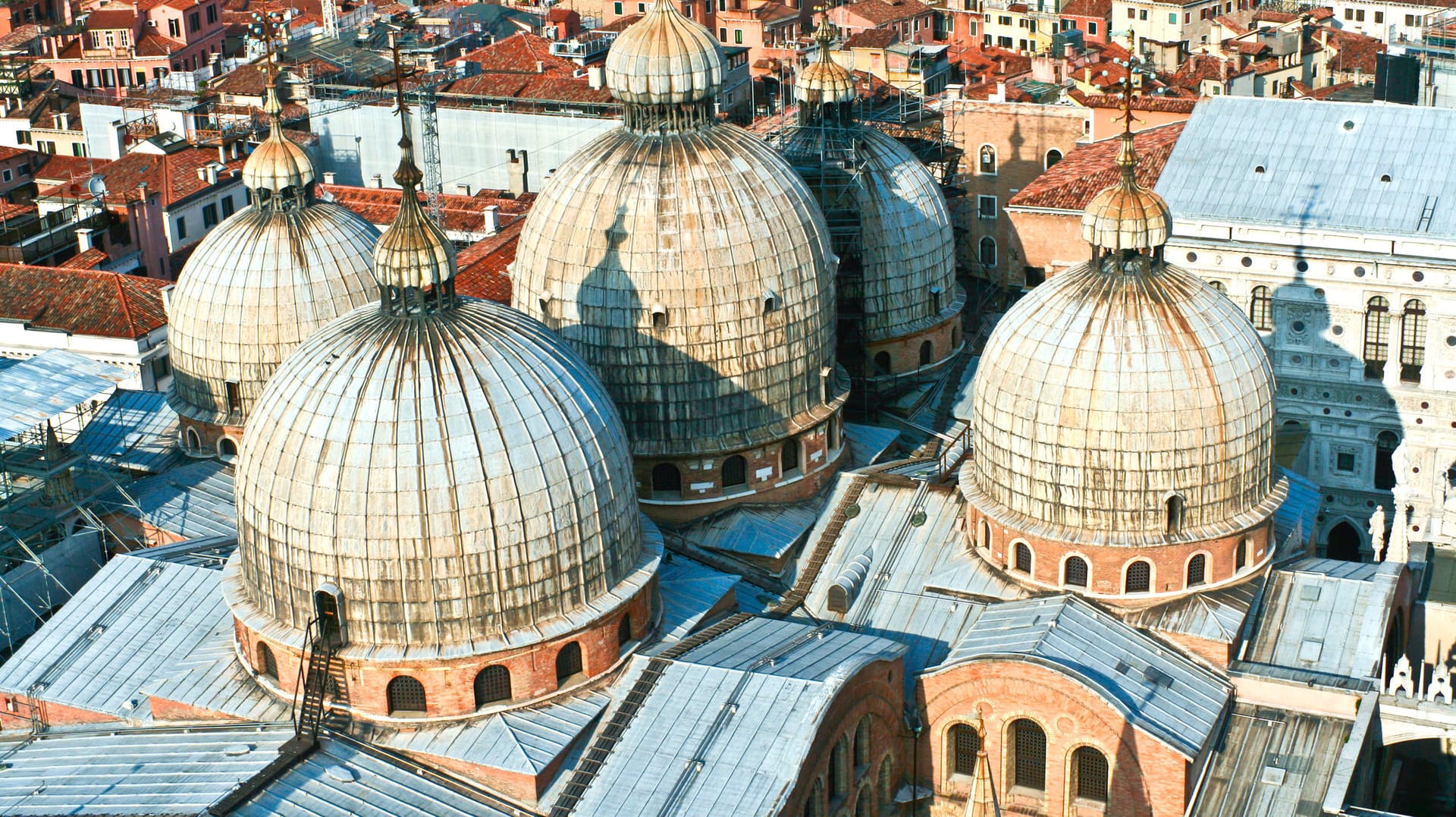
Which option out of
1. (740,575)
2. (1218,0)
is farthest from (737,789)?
(1218,0)

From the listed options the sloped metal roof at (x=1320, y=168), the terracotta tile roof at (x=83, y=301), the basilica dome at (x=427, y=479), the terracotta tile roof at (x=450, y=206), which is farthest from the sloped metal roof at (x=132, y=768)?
the terracotta tile roof at (x=450, y=206)

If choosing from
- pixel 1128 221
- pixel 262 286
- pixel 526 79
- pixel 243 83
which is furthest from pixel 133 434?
pixel 243 83

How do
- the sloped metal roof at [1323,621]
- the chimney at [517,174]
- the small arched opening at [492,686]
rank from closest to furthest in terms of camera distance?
the small arched opening at [492,686] < the sloped metal roof at [1323,621] < the chimney at [517,174]

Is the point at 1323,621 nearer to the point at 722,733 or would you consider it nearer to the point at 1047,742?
the point at 1047,742

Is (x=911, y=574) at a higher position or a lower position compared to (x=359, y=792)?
higher

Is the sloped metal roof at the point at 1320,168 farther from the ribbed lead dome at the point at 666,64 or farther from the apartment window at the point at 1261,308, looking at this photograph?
the ribbed lead dome at the point at 666,64

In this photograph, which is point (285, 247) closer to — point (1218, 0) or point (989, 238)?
point (989, 238)

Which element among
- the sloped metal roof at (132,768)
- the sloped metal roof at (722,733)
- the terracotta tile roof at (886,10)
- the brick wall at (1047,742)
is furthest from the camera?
the terracotta tile roof at (886,10)
